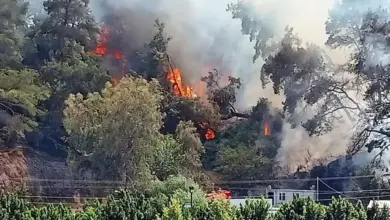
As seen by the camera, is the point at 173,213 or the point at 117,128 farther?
the point at 117,128

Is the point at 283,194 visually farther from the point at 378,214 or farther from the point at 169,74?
the point at 378,214

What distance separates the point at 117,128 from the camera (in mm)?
23688

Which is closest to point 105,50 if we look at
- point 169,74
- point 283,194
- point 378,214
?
point 169,74

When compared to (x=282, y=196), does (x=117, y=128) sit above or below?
above

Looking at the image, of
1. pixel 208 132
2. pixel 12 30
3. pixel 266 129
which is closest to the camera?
pixel 12 30

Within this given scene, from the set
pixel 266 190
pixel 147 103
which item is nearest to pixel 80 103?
pixel 147 103

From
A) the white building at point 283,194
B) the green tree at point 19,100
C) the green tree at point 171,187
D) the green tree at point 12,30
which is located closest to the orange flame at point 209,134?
the white building at point 283,194

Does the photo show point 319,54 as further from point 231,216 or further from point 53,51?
point 231,216

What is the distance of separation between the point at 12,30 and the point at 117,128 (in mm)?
7877

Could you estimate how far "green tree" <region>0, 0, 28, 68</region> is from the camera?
27.8 metres

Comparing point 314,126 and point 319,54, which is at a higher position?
point 319,54

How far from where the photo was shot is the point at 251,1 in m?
30.4

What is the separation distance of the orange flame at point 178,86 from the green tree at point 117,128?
17.9ft

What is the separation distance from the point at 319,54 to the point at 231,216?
1309 centimetres
